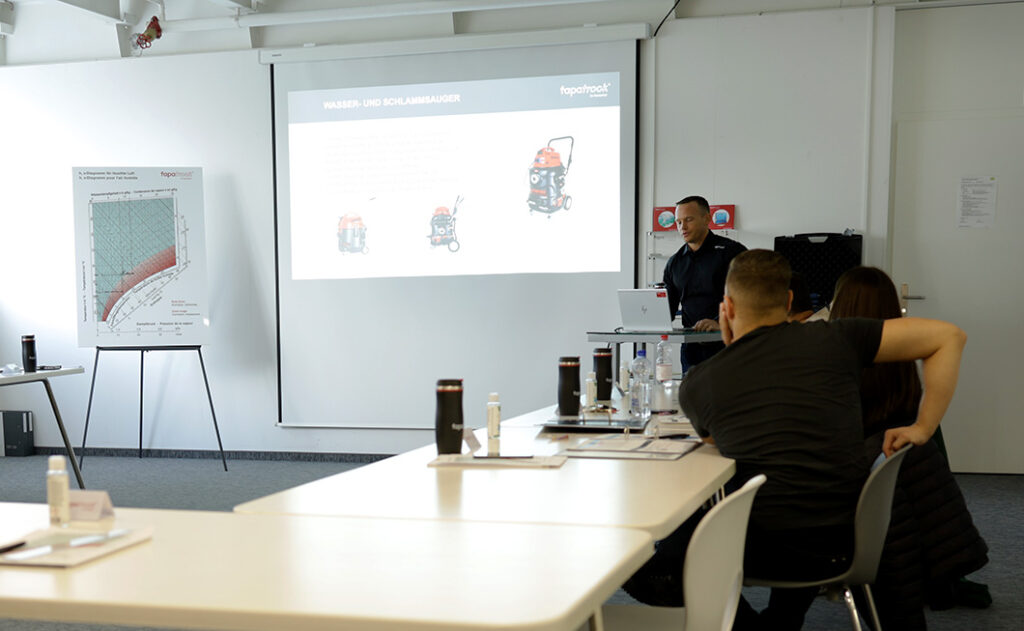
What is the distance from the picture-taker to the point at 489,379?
6.18 meters

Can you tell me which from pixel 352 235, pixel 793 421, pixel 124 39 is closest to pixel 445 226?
pixel 352 235

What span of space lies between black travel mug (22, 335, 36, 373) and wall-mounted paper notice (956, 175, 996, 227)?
5.54 metres

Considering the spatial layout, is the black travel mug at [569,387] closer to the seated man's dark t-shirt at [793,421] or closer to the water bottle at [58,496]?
the seated man's dark t-shirt at [793,421]

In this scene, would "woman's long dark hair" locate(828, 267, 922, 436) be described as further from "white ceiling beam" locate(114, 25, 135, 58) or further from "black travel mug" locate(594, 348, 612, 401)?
"white ceiling beam" locate(114, 25, 135, 58)

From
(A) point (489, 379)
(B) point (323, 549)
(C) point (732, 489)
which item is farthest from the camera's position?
(A) point (489, 379)

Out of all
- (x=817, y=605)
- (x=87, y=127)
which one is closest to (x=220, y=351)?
(x=87, y=127)

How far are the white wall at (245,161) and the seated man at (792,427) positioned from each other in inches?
146

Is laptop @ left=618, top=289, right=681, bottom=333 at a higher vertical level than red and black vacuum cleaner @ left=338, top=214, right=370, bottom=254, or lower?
lower

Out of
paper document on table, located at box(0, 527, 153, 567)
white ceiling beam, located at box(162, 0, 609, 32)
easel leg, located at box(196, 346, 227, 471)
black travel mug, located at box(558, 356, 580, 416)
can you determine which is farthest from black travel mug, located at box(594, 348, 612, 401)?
easel leg, located at box(196, 346, 227, 471)

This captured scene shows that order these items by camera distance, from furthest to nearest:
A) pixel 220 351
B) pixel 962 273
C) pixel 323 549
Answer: pixel 220 351, pixel 962 273, pixel 323 549

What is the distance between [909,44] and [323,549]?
5.56 m

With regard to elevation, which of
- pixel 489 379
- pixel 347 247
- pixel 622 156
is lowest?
pixel 489 379

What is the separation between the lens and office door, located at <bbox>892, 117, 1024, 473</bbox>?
5.65 metres

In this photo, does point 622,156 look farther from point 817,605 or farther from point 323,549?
point 323,549
